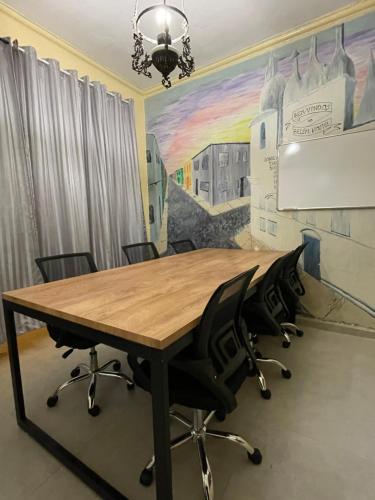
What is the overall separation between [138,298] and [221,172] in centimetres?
258

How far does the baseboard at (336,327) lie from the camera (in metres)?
2.73

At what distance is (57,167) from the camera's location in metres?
2.89

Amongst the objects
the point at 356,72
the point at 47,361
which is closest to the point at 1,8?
the point at 47,361

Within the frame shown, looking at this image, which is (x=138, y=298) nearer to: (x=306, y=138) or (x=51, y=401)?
(x=51, y=401)

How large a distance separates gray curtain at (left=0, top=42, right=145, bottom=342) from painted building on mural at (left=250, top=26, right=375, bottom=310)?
1832 millimetres

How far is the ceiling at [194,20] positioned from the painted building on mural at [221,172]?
112 centimetres

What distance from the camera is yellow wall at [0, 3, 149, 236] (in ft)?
8.19

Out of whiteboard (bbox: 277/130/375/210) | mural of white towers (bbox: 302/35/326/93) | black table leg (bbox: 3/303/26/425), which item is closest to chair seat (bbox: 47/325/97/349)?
black table leg (bbox: 3/303/26/425)

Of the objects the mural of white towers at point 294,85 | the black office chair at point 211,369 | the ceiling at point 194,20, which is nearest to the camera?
the black office chair at point 211,369

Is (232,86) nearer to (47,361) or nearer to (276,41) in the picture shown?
(276,41)

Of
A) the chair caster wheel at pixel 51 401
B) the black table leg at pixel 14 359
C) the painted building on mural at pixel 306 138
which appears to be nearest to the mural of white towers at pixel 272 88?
the painted building on mural at pixel 306 138

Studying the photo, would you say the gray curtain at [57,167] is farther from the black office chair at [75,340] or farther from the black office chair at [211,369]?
the black office chair at [211,369]

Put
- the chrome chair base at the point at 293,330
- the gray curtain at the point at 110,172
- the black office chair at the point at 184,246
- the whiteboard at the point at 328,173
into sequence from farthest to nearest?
the black office chair at the point at 184,246, the gray curtain at the point at 110,172, the chrome chair base at the point at 293,330, the whiteboard at the point at 328,173

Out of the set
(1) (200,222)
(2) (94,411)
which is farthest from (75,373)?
(1) (200,222)
